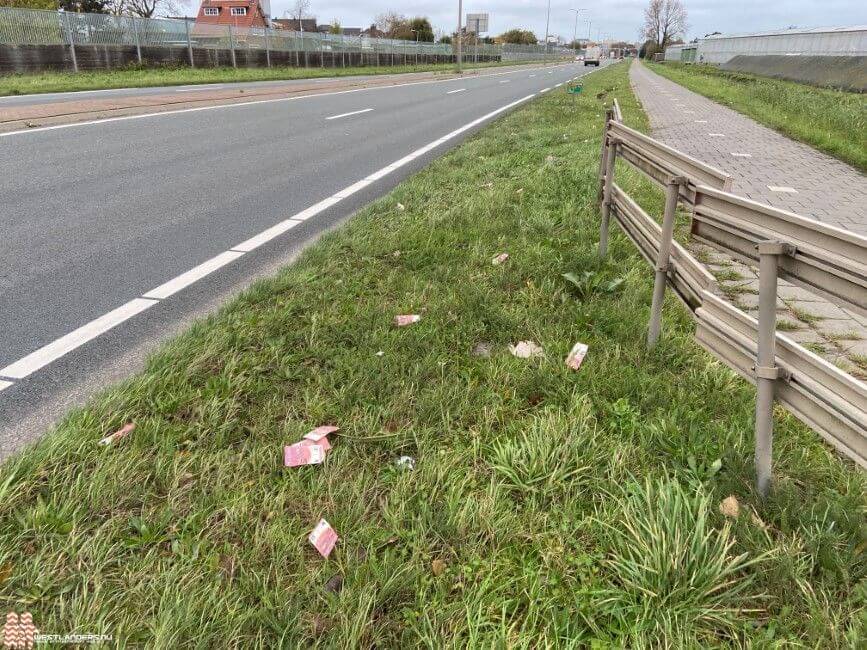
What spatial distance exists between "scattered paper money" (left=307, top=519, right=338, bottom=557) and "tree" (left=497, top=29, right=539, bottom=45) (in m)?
146

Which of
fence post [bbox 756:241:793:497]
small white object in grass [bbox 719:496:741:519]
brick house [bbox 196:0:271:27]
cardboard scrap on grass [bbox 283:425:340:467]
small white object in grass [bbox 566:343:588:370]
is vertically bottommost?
small white object in grass [bbox 719:496:741:519]

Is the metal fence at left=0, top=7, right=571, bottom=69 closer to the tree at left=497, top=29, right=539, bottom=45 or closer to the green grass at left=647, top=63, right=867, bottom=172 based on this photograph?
the green grass at left=647, top=63, right=867, bottom=172

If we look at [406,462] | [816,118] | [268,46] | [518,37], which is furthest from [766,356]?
[518,37]

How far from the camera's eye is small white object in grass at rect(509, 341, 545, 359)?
3141 millimetres

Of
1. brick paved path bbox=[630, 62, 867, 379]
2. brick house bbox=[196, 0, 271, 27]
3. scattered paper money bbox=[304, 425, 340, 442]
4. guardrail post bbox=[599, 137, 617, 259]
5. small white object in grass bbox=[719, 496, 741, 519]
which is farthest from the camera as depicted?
brick house bbox=[196, 0, 271, 27]

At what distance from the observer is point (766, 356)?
1.96 m

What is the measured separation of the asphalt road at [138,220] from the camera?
3047 millimetres

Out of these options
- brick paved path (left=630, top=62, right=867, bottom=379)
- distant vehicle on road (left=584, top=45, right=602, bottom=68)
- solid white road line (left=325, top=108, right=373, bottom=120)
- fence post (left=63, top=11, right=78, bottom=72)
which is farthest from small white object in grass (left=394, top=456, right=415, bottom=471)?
distant vehicle on road (left=584, top=45, right=602, bottom=68)

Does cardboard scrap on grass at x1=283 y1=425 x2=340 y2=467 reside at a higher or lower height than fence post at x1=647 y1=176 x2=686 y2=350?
lower

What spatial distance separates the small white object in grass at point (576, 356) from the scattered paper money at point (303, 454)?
4.44 feet

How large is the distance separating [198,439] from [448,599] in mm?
1227

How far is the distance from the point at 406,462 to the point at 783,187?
7504 millimetres

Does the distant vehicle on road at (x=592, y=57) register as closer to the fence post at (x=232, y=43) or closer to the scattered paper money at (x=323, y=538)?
the fence post at (x=232, y=43)

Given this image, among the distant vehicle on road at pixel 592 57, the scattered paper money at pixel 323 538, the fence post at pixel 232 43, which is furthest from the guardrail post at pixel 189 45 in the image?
the distant vehicle on road at pixel 592 57
